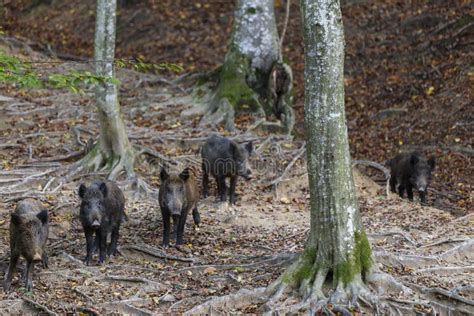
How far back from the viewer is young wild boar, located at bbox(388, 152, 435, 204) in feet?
52.6

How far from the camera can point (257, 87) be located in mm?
19656

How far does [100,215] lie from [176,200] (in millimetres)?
1370

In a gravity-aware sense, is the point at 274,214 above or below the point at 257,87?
below

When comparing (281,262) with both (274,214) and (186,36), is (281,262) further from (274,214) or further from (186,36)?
(186,36)

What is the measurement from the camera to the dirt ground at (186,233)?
1037 cm

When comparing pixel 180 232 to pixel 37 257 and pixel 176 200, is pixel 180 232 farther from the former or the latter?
pixel 37 257

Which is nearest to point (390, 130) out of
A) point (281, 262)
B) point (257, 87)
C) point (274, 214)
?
point (257, 87)

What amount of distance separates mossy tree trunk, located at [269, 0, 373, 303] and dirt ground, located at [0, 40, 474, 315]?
0.65 meters

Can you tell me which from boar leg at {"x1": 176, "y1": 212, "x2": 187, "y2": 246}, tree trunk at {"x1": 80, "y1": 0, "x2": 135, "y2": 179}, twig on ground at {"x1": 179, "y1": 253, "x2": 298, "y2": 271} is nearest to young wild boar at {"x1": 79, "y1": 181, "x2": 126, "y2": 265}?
boar leg at {"x1": 176, "y1": 212, "x2": 187, "y2": 246}

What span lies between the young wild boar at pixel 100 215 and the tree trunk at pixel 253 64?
7.73m

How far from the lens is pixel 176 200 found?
12.5m

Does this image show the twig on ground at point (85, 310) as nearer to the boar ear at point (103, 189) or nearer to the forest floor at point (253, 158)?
the forest floor at point (253, 158)

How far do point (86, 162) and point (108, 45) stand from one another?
2141 millimetres

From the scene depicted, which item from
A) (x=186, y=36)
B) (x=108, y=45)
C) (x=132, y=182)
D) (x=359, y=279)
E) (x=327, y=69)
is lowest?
(x=359, y=279)
